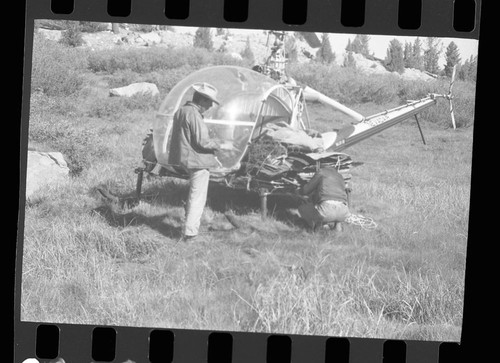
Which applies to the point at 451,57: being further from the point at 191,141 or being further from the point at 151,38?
the point at 151,38

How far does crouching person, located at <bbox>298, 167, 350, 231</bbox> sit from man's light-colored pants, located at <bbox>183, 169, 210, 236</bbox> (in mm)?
883

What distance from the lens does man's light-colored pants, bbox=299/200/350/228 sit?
284 inches

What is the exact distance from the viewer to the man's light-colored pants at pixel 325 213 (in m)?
7.22

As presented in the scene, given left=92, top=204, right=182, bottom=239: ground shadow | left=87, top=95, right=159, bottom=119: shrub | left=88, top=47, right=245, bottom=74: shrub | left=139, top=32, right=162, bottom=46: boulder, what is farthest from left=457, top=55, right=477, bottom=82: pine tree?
left=92, top=204, right=182, bottom=239: ground shadow

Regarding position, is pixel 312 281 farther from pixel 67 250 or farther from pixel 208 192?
pixel 67 250

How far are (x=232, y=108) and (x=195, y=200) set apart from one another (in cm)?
88

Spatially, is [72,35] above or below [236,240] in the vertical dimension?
above

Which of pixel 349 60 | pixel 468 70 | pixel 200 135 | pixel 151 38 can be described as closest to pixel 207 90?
pixel 200 135

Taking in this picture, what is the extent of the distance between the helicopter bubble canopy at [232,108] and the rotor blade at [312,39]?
1.54ft

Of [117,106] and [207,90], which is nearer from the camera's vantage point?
[207,90]

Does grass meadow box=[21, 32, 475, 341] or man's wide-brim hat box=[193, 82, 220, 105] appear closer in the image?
grass meadow box=[21, 32, 475, 341]

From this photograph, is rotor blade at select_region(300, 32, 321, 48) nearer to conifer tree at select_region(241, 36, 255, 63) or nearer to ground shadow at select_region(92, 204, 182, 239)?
conifer tree at select_region(241, 36, 255, 63)

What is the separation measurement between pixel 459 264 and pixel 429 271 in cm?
27

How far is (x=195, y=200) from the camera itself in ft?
23.8
